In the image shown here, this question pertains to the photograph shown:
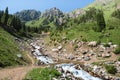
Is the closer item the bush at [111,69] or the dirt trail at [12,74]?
the dirt trail at [12,74]

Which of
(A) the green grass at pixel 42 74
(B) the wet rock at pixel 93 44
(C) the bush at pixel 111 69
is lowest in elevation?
(C) the bush at pixel 111 69

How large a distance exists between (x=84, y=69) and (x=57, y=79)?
1583 cm

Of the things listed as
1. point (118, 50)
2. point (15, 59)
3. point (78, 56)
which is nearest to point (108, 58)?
point (118, 50)

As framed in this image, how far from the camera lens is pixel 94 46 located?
7862 cm

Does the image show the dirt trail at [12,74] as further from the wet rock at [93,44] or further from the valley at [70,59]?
the wet rock at [93,44]

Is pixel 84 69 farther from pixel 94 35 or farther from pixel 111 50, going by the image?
pixel 94 35

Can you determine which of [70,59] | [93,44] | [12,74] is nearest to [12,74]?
[12,74]

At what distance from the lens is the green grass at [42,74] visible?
138 feet

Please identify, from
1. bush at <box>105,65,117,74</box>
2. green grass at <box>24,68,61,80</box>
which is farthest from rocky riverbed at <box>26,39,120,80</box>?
green grass at <box>24,68,61,80</box>

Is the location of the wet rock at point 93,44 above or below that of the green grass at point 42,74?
above

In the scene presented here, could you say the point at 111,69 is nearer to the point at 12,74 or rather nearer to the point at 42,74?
the point at 42,74

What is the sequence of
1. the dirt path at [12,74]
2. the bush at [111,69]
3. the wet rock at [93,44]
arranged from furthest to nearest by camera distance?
the wet rock at [93,44], the bush at [111,69], the dirt path at [12,74]

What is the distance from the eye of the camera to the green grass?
42056mm

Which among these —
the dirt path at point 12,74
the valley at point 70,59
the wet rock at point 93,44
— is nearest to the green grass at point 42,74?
the valley at point 70,59
